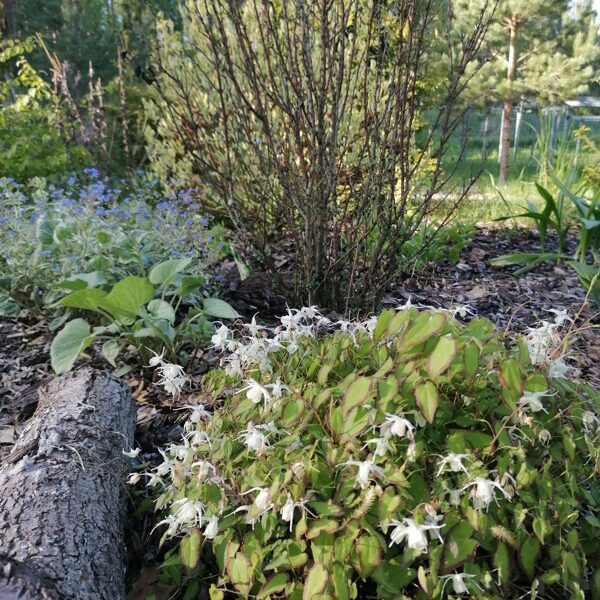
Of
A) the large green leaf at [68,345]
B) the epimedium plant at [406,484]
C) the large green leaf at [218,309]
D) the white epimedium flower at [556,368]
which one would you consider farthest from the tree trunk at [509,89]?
the epimedium plant at [406,484]

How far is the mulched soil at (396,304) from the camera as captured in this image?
7.07ft

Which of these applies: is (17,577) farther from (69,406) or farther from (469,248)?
(469,248)

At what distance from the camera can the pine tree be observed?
969cm

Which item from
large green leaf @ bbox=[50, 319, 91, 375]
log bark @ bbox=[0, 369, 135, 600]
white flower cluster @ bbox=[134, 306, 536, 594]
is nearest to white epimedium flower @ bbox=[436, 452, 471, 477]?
white flower cluster @ bbox=[134, 306, 536, 594]

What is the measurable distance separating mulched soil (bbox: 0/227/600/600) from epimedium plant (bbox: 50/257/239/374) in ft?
0.45

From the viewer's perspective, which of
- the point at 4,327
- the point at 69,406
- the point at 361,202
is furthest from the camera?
the point at 4,327

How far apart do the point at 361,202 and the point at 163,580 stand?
1718 millimetres

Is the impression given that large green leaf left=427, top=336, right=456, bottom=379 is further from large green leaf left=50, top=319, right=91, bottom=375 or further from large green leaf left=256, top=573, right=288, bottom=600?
large green leaf left=50, top=319, right=91, bottom=375

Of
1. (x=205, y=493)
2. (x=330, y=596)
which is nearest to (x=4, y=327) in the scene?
(x=205, y=493)

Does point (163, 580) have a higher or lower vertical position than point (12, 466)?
lower

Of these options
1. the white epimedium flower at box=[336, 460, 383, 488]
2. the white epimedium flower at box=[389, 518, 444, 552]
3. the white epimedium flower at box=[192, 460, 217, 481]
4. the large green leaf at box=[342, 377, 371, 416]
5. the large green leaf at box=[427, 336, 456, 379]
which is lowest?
the white epimedium flower at box=[192, 460, 217, 481]

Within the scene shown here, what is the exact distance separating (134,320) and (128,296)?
175 mm

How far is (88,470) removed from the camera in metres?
1.60

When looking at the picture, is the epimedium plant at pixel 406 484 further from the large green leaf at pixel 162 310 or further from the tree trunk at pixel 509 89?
the tree trunk at pixel 509 89
